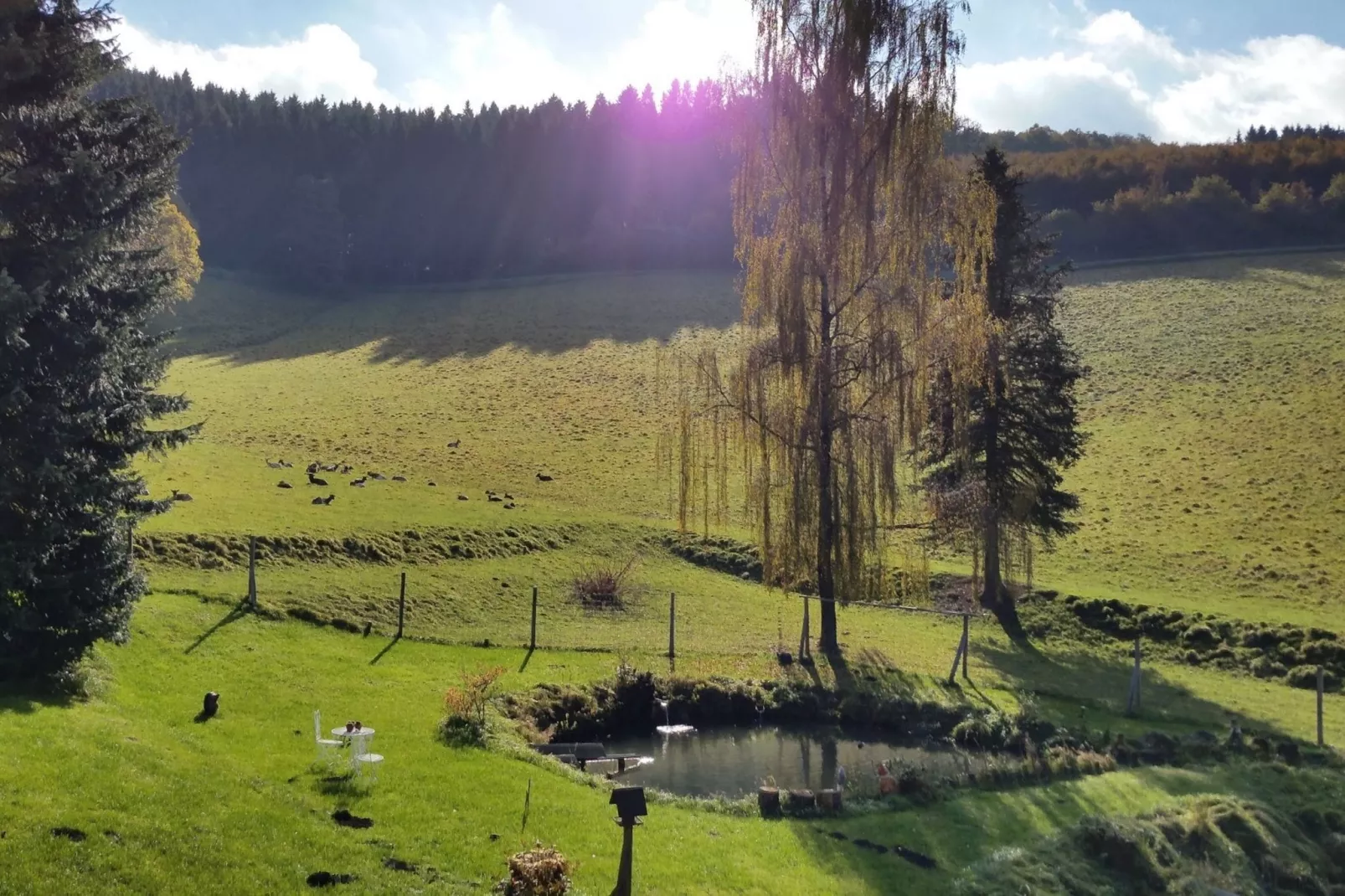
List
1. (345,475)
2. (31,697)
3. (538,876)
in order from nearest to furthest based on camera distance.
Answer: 1. (538,876)
2. (31,697)
3. (345,475)

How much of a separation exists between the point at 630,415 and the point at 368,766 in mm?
47666

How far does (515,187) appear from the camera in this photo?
112 m

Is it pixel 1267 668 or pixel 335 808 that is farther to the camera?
pixel 1267 668

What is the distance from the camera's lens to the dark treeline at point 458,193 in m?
109

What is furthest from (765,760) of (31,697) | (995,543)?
(995,543)

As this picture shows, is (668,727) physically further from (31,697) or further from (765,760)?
(31,697)

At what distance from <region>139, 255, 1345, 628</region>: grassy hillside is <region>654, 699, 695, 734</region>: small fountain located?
831 cm

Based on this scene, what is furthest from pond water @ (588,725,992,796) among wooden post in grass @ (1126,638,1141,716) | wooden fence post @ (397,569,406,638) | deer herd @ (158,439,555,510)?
deer herd @ (158,439,555,510)

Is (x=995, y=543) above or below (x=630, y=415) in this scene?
below

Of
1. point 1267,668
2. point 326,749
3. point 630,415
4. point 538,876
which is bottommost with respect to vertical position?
point 1267,668

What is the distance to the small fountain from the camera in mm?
Answer: 22531

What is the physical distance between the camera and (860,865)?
13516mm

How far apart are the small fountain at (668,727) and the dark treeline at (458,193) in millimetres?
87782

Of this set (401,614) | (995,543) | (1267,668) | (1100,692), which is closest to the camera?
(401,614)
